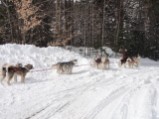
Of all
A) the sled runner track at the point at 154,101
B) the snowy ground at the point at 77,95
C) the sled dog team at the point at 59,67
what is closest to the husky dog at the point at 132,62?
the sled dog team at the point at 59,67

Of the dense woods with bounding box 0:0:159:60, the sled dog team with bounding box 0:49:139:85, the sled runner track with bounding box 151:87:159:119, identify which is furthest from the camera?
the dense woods with bounding box 0:0:159:60

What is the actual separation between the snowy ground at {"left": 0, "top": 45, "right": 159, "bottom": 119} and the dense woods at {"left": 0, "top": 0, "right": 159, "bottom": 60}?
Answer: 441 inches

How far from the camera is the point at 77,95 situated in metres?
13.8

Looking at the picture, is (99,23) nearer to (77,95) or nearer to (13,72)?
(13,72)

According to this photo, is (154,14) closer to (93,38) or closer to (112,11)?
(112,11)

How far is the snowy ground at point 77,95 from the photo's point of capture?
11281 millimetres

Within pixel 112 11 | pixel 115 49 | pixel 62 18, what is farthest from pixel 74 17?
pixel 115 49

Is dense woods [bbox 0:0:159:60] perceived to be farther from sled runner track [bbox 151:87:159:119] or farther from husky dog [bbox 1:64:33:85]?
sled runner track [bbox 151:87:159:119]

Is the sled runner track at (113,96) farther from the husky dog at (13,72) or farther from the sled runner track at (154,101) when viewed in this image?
the husky dog at (13,72)

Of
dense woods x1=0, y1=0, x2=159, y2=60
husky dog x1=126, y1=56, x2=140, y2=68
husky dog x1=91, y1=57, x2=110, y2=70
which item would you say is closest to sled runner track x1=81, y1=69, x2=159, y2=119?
husky dog x1=91, y1=57, x2=110, y2=70

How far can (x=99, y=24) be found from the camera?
43156 millimetres

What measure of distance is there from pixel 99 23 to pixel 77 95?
96.6ft

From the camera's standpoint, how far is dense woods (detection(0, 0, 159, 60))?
32044mm

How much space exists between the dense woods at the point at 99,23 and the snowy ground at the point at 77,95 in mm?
11203
